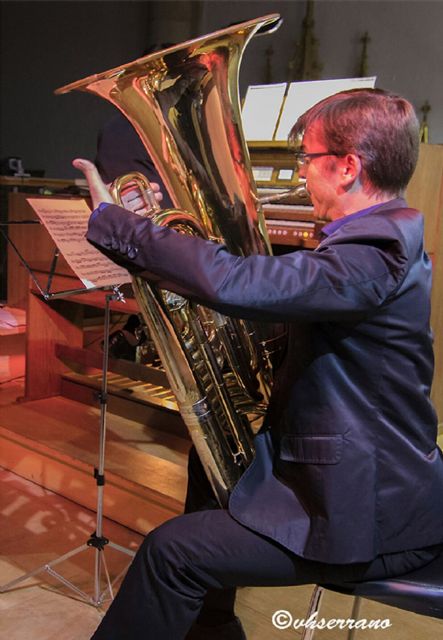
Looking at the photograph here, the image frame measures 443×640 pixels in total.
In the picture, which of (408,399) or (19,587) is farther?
(19,587)

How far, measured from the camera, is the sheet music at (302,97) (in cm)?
360

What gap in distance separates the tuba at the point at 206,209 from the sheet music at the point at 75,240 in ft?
0.92

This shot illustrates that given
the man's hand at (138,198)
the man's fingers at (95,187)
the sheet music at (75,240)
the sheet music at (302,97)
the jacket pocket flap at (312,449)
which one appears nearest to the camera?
the jacket pocket flap at (312,449)

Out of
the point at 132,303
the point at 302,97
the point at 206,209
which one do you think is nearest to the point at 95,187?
the point at 206,209

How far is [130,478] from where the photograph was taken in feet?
8.77

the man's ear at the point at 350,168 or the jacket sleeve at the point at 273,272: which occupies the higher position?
the man's ear at the point at 350,168

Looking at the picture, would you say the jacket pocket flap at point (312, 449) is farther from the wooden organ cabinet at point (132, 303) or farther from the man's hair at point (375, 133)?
the wooden organ cabinet at point (132, 303)

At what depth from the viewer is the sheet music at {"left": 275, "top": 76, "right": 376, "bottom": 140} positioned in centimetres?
360

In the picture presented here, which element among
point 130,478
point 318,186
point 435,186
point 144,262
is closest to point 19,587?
point 130,478

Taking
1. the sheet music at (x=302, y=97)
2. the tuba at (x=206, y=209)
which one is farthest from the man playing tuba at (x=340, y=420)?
the sheet music at (x=302, y=97)

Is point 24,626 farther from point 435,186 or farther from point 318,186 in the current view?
point 435,186

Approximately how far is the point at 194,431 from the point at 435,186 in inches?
85.4

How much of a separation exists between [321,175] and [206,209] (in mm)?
512

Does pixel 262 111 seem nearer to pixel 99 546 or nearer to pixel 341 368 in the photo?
pixel 99 546
